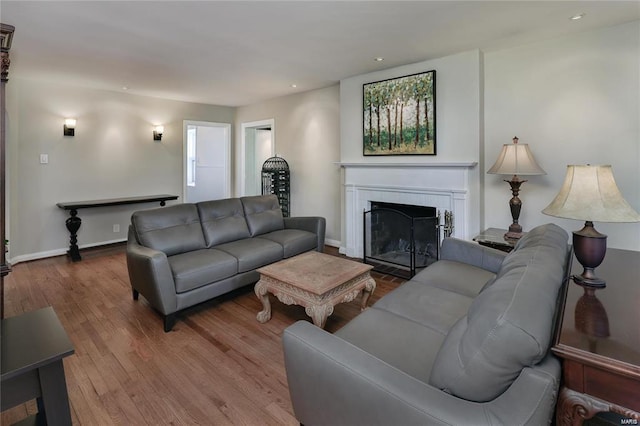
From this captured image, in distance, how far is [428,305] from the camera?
187 centimetres

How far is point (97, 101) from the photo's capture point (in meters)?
4.95

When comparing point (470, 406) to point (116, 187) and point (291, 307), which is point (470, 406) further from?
point (116, 187)

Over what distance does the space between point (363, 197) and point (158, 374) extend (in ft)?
10.3

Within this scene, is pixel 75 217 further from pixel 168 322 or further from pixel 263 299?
pixel 263 299

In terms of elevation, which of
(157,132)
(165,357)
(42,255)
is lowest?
(165,357)

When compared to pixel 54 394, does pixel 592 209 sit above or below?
above

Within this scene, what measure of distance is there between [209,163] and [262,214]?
367 cm

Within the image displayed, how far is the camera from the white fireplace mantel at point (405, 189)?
3.55 meters

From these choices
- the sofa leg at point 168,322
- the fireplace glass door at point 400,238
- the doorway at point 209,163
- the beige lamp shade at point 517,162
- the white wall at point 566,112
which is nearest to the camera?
the sofa leg at point 168,322

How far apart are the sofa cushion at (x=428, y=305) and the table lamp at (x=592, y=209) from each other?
586mm

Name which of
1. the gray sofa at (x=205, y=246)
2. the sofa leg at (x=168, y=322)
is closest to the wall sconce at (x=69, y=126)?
the gray sofa at (x=205, y=246)

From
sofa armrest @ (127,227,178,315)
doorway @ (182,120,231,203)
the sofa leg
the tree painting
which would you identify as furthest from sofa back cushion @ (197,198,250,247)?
doorway @ (182,120,231,203)

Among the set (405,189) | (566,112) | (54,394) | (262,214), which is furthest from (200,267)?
(566,112)

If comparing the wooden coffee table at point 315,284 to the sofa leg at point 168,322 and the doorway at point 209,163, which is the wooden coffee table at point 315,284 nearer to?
the sofa leg at point 168,322
